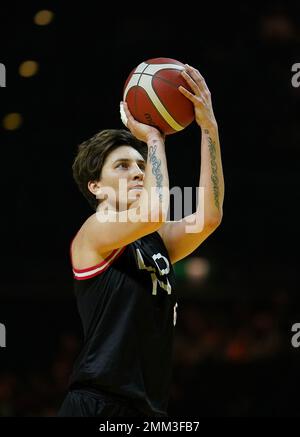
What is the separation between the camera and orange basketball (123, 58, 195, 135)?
367 centimetres

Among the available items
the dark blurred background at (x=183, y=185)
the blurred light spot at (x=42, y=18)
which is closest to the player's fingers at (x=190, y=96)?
the dark blurred background at (x=183, y=185)

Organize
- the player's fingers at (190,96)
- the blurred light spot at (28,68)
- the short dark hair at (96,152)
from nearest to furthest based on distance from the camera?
the player's fingers at (190,96), the short dark hair at (96,152), the blurred light spot at (28,68)

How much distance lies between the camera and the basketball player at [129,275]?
3.51 meters

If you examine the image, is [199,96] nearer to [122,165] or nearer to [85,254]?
[122,165]

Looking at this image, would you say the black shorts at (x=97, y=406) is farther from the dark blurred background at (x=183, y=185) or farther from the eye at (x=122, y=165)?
the dark blurred background at (x=183, y=185)

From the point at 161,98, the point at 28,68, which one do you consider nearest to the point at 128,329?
the point at 161,98

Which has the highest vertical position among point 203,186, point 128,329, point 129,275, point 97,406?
point 203,186

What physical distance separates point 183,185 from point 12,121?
187 centimetres

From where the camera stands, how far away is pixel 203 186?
3.88m

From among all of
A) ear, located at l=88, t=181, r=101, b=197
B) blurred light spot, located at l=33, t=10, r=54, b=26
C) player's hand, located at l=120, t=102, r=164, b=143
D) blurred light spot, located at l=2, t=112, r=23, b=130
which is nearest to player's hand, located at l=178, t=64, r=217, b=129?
player's hand, located at l=120, t=102, r=164, b=143

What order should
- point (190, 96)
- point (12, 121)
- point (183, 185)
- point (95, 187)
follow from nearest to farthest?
point (190, 96) < point (95, 187) < point (183, 185) < point (12, 121)

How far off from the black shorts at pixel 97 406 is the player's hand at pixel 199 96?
52.8 inches
